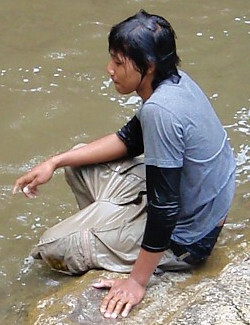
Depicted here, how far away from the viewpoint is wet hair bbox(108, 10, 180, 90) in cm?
259

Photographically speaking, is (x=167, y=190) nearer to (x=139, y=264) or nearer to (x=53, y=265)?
(x=139, y=264)

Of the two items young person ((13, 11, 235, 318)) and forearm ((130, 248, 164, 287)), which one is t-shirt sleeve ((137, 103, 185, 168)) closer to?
young person ((13, 11, 235, 318))

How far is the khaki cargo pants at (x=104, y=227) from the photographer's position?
2.96m

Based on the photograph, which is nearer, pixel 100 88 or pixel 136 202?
pixel 136 202

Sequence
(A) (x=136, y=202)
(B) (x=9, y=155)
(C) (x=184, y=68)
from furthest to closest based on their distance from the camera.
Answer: (C) (x=184, y=68) < (B) (x=9, y=155) < (A) (x=136, y=202)

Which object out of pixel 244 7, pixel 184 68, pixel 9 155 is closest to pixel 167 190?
pixel 9 155

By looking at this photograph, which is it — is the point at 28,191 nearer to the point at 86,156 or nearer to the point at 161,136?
the point at 86,156

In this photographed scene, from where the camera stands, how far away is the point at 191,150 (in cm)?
268

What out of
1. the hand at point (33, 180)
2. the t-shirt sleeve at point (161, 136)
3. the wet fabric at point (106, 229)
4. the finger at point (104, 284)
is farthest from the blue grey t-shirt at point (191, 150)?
the hand at point (33, 180)

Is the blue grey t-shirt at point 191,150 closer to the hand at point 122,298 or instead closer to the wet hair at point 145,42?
the wet hair at point 145,42

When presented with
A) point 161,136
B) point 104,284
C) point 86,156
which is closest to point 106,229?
point 104,284

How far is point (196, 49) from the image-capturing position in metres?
5.33

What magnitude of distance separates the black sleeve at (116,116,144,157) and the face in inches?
15.1

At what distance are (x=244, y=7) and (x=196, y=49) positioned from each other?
38.1 inches
